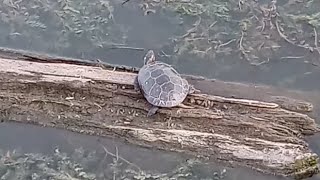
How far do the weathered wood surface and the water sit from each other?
0.18 metres

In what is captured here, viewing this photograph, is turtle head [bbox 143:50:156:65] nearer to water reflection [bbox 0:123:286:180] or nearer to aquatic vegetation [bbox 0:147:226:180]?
water reflection [bbox 0:123:286:180]

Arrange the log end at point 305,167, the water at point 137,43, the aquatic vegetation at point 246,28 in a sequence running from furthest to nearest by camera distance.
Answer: the aquatic vegetation at point 246,28 < the water at point 137,43 < the log end at point 305,167

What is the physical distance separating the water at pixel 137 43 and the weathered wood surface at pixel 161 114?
184 mm

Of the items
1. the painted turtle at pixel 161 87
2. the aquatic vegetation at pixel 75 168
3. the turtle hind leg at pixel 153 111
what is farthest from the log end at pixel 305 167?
the turtle hind leg at pixel 153 111

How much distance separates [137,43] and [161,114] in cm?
113

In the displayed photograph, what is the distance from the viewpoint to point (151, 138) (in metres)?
4.12

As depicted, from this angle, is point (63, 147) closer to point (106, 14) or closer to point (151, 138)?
point (151, 138)

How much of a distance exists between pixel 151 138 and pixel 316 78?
5.38 feet

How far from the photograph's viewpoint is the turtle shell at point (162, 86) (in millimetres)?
4086

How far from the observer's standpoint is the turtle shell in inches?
161

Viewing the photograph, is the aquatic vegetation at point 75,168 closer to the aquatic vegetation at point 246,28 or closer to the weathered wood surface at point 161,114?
the weathered wood surface at point 161,114

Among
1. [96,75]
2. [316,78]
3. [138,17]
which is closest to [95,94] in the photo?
[96,75]

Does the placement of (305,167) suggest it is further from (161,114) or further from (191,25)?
(191,25)

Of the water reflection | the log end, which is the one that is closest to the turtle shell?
the water reflection
